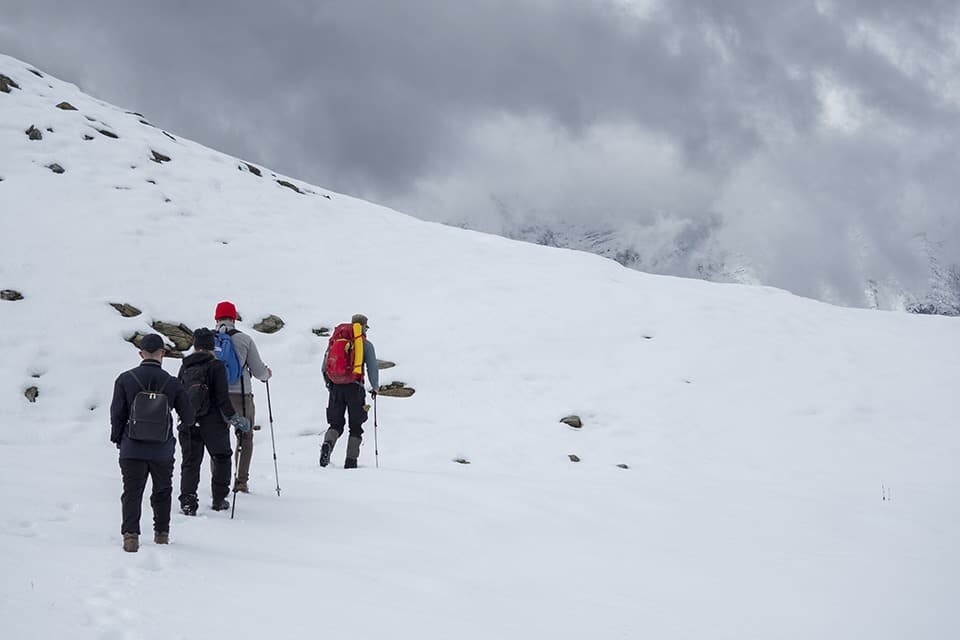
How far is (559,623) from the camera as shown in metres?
5.00

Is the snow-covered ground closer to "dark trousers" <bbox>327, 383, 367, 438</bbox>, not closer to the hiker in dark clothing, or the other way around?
the hiker in dark clothing


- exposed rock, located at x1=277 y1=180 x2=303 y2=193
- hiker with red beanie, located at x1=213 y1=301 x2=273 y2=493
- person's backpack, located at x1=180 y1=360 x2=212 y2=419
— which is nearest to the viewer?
person's backpack, located at x1=180 y1=360 x2=212 y2=419

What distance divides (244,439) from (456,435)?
5651mm

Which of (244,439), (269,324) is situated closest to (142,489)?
(244,439)

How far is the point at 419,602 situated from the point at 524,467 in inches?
272

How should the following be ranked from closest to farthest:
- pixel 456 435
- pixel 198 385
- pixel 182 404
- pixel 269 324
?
pixel 182 404 < pixel 198 385 < pixel 456 435 < pixel 269 324

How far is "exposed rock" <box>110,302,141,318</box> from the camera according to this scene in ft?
47.6

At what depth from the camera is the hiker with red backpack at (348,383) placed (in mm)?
10266

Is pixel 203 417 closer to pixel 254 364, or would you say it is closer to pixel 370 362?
pixel 254 364

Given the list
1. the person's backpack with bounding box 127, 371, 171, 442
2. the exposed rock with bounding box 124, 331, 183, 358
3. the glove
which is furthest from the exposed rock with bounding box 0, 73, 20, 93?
the person's backpack with bounding box 127, 371, 171, 442

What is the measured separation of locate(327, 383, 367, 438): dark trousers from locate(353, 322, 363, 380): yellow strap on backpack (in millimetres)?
271

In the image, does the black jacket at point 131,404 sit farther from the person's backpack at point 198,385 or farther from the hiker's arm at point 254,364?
the hiker's arm at point 254,364

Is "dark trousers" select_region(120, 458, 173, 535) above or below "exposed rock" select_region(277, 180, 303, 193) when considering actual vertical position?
below

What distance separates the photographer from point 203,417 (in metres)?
7.04
